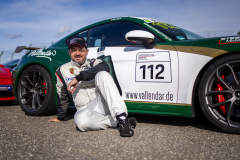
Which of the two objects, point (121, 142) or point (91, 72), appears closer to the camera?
point (121, 142)

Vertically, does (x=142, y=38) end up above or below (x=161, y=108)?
above

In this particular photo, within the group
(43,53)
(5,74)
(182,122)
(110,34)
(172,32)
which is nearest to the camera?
(172,32)

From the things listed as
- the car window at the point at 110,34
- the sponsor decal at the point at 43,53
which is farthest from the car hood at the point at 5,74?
the car window at the point at 110,34

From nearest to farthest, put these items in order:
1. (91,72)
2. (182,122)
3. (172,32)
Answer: (91,72)
(172,32)
(182,122)

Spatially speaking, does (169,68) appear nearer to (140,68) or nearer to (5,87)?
(140,68)

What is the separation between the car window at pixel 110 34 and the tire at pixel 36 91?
93cm

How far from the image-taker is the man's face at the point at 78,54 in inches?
118

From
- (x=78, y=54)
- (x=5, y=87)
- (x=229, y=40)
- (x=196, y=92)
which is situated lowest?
(x=5, y=87)

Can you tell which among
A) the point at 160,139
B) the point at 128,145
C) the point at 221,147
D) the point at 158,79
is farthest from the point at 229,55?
the point at 128,145

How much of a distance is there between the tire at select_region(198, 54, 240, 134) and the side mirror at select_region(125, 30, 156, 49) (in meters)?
0.73

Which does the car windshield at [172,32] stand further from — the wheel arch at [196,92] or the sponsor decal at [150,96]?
the sponsor decal at [150,96]

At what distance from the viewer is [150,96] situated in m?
2.69

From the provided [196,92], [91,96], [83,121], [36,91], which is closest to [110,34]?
[91,96]

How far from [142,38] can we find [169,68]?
18.8 inches
